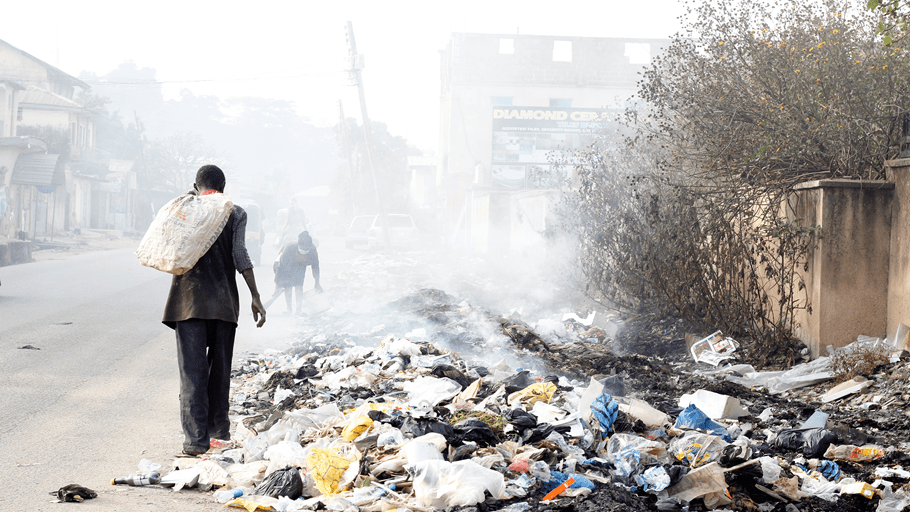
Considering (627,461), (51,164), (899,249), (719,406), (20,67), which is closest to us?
(627,461)

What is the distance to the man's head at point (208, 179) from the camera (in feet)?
16.1

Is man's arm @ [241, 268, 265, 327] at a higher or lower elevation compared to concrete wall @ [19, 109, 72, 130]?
lower

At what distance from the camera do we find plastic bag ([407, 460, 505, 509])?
3.55 metres

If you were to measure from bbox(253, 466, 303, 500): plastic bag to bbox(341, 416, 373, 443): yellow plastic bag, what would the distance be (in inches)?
25.5

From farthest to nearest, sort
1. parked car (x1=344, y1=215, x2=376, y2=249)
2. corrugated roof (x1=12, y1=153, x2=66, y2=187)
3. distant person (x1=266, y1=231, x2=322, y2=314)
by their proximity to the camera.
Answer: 1. corrugated roof (x1=12, y1=153, x2=66, y2=187)
2. parked car (x1=344, y1=215, x2=376, y2=249)
3. distant person (x1=266, y1=231, x2=322, y2=314)

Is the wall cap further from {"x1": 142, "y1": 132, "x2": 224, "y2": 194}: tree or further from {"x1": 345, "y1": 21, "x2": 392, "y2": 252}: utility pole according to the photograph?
{"x1": 142, "y1": 132, "x2": 224, "y2": 194}: tree

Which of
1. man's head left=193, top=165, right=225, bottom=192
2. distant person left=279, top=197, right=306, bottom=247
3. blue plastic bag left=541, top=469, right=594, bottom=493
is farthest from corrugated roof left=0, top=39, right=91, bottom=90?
blue plastic bag left=541, top=469, right=594, bottom=493

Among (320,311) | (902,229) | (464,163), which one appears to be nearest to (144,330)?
(320,311)

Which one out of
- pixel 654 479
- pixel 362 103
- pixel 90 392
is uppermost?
pixel 362 103

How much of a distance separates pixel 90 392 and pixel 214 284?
2654mm

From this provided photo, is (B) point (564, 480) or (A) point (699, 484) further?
(B) point (564, 480)

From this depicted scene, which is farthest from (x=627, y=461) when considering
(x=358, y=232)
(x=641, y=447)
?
(x=358, y=232)

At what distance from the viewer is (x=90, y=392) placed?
650 centimetres

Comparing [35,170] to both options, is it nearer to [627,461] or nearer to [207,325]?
[207,325]
